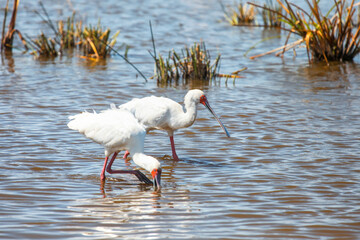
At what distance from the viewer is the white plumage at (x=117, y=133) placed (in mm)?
6317

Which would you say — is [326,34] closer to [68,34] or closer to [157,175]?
[68,34]

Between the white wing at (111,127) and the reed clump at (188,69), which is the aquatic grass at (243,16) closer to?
the reed clump at (188,69)

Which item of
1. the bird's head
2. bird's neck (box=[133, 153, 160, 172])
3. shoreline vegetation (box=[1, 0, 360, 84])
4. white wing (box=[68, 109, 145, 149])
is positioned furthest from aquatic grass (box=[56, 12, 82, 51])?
the bird's head

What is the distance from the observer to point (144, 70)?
12883 millimetres

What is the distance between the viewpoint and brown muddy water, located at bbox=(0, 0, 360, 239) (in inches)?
204

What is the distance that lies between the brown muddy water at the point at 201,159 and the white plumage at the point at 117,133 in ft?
0.97

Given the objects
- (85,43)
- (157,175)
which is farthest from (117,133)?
(85,43)

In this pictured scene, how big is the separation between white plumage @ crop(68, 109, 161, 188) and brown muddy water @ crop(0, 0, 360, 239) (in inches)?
11.6

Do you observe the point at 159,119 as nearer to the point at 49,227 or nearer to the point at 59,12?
the point at 49,227

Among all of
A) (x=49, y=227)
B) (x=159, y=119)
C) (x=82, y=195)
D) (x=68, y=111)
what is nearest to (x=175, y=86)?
(x=68, y=111)

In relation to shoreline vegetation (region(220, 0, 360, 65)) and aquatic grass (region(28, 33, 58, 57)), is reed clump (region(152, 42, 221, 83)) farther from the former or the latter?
aquatic grass (region(28, 33, 58, 57))

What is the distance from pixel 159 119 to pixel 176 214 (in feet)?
7.23

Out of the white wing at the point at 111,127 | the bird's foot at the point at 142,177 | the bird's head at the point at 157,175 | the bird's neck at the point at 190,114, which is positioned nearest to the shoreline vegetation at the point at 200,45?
the bird's neck at the point at 190,114

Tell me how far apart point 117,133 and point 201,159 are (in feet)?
4.32
